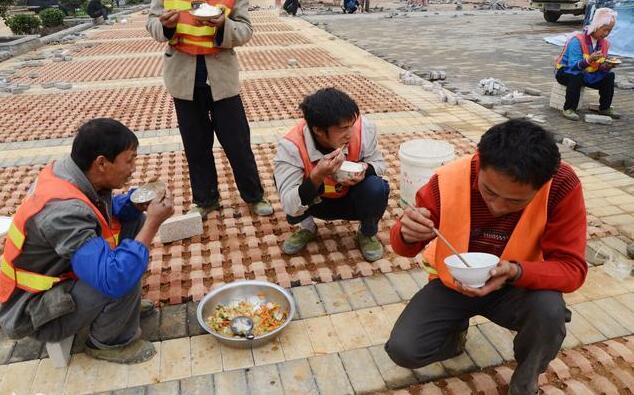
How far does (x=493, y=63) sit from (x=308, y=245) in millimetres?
7857

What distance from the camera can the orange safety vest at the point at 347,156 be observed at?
2.84 m

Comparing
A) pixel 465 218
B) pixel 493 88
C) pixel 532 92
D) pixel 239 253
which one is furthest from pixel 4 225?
pixel 532 92

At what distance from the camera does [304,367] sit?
7.50 feet

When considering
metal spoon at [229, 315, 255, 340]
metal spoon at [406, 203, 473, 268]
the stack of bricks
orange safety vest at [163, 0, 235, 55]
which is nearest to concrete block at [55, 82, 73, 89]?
orange safety vest at [163, 0, 235, 55]

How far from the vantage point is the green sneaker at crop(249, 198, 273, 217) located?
3750 millimetres

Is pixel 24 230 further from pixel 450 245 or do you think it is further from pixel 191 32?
pixel 191 32

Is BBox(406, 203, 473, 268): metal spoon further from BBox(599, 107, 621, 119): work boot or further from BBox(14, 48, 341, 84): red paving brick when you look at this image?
BBox(14, 48, 341, 84): red paving brick

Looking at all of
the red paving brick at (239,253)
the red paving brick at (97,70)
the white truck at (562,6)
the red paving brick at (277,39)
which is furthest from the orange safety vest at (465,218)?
the white truck at (562,6)

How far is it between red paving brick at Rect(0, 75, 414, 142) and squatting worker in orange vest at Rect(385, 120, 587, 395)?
4381 mm

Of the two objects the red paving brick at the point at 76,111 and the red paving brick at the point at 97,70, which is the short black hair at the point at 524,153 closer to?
the red paving brick at the point at 76,111

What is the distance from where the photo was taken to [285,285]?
2.93 m

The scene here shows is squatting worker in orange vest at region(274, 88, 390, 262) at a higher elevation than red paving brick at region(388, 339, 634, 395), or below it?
higher

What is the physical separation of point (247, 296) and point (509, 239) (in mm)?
1409

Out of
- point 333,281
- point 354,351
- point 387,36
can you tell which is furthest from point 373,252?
point 387,36
